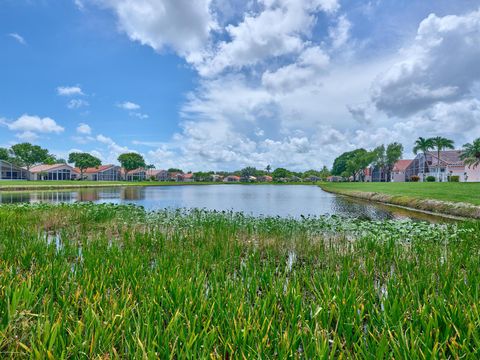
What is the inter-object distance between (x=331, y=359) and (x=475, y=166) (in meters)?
64.6

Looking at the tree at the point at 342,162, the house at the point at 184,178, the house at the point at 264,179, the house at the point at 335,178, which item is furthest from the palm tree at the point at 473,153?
the house at the point at 184,178

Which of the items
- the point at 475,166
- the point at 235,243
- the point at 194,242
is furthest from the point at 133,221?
the point at 475,166

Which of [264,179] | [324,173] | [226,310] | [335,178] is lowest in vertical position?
[226,310]

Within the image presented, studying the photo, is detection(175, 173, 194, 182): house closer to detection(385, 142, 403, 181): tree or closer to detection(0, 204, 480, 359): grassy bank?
detection(385, 142, 403, 181): tree

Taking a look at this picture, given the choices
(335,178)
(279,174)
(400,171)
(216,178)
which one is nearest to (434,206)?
(400,171)

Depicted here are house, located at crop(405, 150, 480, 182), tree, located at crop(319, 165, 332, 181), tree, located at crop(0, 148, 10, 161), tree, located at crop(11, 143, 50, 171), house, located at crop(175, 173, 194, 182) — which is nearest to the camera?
house, located at crop(405, 150, 480, 182)

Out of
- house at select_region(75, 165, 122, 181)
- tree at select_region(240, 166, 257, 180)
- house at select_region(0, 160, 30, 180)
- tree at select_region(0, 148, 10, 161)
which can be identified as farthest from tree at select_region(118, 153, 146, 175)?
tree at select_region(240, 166, 257, 180)

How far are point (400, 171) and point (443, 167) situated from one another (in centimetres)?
1903

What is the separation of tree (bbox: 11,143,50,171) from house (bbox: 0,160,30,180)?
236cm

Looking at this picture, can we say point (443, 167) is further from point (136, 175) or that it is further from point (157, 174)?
point (136, 175)

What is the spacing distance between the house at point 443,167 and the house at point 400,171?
2.33 m

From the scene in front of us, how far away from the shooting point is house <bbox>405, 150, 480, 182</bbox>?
178ft

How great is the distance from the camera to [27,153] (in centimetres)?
7175

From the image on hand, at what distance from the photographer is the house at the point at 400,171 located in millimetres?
79125
